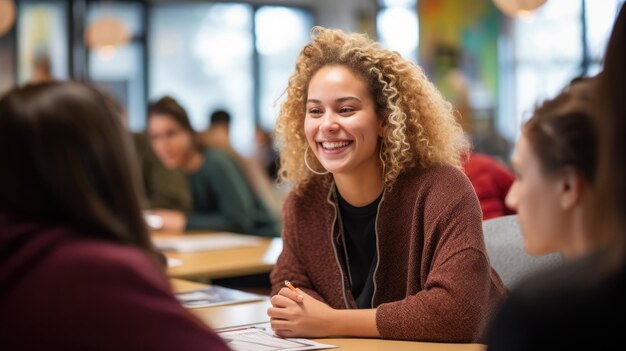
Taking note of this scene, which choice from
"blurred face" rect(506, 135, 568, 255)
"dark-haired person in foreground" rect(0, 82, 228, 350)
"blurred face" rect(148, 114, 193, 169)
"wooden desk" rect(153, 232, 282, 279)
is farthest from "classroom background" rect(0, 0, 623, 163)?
"dark-haired person in foreground" rect(0, 82, 228, 350)

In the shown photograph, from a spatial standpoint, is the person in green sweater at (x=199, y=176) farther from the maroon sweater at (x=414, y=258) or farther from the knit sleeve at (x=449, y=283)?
the knit sleeve at (x=449, y=283)

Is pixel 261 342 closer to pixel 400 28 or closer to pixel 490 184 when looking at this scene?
pixel 490 184

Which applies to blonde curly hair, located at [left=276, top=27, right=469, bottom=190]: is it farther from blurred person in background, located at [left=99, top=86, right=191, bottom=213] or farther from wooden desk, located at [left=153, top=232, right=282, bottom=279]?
blurred person in background, located at [left=99, top=86, right=191, bottom=213]

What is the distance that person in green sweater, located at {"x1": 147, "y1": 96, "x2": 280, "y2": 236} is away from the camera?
5258 millimetres

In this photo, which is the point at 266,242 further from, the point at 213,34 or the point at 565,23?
the point at 213,34

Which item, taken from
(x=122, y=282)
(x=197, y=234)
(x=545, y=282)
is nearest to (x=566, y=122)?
(x=545, y=282)

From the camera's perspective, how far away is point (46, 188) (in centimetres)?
136

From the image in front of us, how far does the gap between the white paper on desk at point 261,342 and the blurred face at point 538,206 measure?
80cm

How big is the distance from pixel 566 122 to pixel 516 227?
138 centimetres

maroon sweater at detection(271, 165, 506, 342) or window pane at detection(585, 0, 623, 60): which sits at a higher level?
window pane at detection(585, 0, 623, 60)

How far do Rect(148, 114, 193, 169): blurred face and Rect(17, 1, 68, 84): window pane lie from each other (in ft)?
18.2

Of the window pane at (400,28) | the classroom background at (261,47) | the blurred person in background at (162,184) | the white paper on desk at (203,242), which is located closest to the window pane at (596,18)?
the classroom background at (261,47)

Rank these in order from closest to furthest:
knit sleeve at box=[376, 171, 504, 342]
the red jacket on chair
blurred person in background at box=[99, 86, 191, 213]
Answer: knit sleeve at box=[376, 171, 504, 342], the red jacket on chair, blurred person in background at box=[99, 86, 191, 213]

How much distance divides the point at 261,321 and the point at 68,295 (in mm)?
1225
